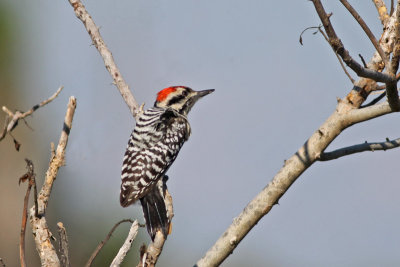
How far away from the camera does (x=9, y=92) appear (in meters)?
13.8

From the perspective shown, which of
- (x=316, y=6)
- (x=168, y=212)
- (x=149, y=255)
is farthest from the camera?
(x=168, y=212)

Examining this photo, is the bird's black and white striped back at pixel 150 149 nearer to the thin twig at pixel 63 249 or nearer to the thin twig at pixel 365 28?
the thin twig at pixel 63 249

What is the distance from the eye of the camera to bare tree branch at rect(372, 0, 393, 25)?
4285 mm

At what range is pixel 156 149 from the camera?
654 cm

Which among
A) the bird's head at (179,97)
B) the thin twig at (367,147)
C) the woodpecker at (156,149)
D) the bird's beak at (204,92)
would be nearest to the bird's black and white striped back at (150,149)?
the woodpecker at (156,149)

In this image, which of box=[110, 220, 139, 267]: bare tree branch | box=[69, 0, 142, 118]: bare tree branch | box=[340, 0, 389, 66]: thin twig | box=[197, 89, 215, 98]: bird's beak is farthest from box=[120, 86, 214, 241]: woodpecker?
box=[340, 0, 389, 66]: thin twig

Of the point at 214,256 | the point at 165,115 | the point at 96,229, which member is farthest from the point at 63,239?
the point at 96,229

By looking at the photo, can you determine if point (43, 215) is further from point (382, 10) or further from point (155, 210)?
point (382, 10)

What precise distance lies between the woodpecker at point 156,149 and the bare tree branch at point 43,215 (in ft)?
4.60

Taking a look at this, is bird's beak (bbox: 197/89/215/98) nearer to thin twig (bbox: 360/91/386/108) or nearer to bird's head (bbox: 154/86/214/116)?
bird's head (bbox: 154/86/214/116)

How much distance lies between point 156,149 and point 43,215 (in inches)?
103

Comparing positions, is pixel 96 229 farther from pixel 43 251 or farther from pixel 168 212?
pixel 43 251

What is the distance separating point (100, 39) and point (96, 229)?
6083mm

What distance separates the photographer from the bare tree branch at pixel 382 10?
4285mm
